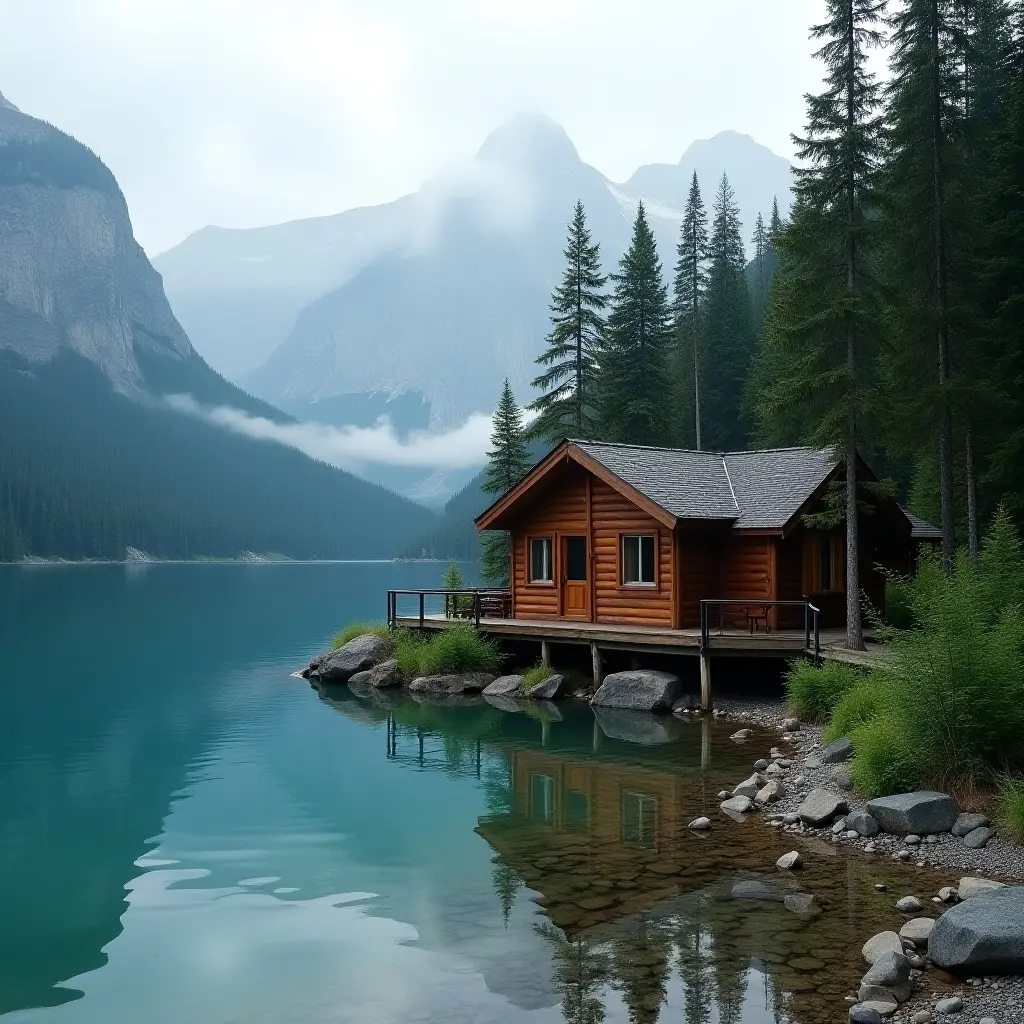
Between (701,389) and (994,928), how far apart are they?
54.9 m

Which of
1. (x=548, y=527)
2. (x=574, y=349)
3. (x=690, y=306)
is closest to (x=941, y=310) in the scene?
(x=548, y=527)

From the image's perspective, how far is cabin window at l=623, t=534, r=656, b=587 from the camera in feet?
86.8

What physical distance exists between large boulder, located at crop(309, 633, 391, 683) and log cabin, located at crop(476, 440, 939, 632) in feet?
14.4

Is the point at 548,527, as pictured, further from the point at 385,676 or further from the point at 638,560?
the point at 385,676

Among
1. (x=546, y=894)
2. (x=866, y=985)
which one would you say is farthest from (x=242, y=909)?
(x=866, y=985)

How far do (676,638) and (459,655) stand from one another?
6.89 m

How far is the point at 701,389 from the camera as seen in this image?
62.0 meters

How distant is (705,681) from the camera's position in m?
23.6

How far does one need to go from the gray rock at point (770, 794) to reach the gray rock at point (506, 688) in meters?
12.0

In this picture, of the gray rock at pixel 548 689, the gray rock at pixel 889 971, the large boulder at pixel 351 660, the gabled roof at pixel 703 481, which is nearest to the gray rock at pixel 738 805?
the gray rock at pixel 889 971

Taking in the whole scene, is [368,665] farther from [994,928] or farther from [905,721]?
[994,928]

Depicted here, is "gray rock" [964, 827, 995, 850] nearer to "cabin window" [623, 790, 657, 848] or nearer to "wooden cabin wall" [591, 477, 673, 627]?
"cabin window" [623, 790, 657, 848]

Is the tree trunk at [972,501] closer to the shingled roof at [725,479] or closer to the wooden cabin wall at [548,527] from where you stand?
the shingled roof at [725,479]

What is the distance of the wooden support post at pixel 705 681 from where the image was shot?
23562mm
